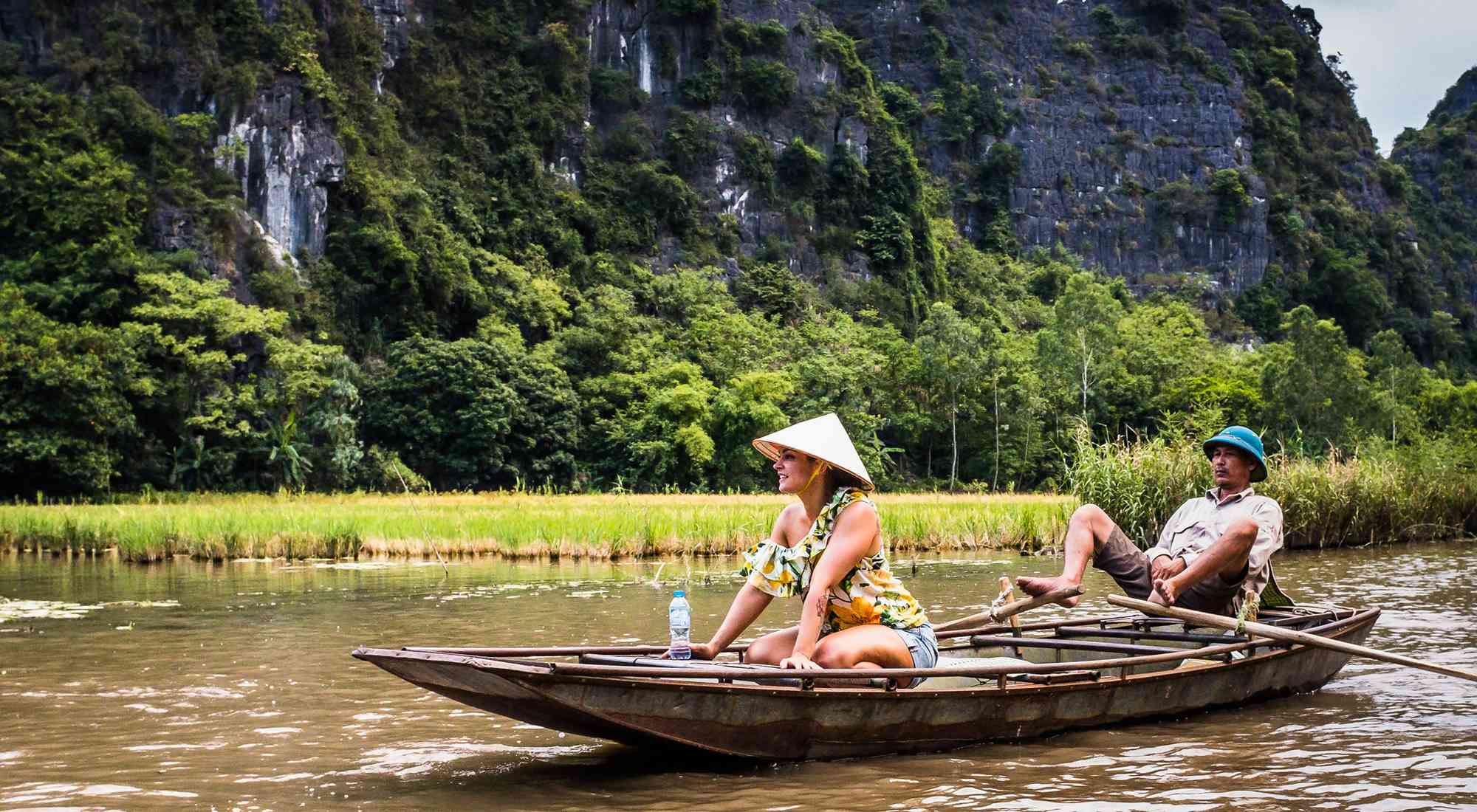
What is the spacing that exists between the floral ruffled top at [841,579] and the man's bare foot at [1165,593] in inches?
84.7

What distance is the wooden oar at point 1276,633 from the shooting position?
25.2ft

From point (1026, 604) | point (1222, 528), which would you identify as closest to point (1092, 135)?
point (1222, 528)

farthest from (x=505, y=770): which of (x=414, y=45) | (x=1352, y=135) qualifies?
(x=1352, y=135)

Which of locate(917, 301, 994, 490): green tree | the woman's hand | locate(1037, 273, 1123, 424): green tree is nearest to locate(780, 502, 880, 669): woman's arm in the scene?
the woman's hand

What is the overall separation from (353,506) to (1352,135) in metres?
92.5

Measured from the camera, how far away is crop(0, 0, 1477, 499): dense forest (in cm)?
4034

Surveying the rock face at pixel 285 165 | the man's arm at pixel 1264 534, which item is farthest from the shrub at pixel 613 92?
the man's arm at pixel 1264 534

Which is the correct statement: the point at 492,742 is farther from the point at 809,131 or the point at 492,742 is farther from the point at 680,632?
the point at 809,131

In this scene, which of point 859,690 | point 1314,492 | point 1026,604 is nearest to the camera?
point 859,690

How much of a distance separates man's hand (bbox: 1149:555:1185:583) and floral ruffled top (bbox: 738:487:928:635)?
232 cm

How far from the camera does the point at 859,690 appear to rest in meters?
6.45

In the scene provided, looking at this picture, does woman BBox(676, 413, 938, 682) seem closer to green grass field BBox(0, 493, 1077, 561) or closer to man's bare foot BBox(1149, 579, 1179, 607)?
man's bare foot BBox(1149, 579, 1179, 607)

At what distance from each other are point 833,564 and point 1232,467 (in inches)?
133

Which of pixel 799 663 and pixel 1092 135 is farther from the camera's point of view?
pixel 1092 135
